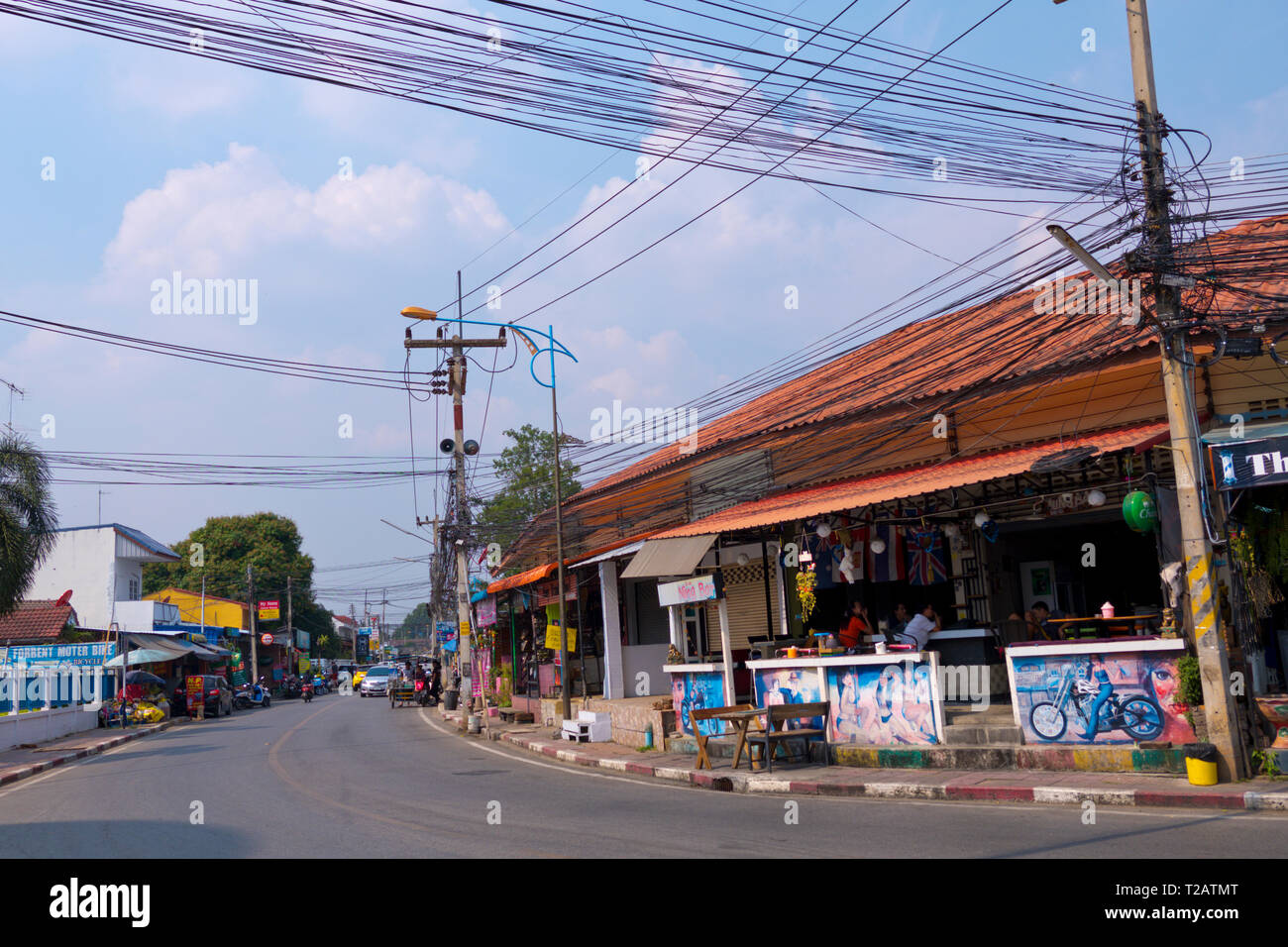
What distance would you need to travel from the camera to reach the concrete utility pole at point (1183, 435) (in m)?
10.9

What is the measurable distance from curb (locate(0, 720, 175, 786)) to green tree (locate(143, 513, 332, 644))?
42698 millimetres

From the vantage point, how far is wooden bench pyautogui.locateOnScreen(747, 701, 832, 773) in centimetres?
1387

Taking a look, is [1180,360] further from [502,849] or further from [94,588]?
[94,588]

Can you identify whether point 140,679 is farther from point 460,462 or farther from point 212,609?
point 212,609

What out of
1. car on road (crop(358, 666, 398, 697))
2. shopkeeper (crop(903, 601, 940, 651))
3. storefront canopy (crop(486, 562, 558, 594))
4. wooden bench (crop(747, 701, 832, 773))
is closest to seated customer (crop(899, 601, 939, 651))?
shopkeeper (crop(903, 601, 940, 651))

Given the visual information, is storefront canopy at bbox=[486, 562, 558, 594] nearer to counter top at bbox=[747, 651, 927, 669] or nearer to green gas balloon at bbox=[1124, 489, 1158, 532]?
counter top at bbox=[747, 651, 927, 669]

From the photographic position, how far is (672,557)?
17.3 metres

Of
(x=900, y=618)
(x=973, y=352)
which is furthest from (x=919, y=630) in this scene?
(x=973, y=352)

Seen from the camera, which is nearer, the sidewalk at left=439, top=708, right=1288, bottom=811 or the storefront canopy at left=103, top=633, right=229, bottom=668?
the sidewalk at left=439, top=708, right=1288, bottom=811

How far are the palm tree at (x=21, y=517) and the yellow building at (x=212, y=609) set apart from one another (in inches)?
1752

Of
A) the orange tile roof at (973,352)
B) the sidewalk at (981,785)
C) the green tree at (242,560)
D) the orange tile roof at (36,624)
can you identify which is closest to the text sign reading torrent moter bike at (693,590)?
the sidewalk at (981,785)

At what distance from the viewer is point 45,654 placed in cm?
3444
